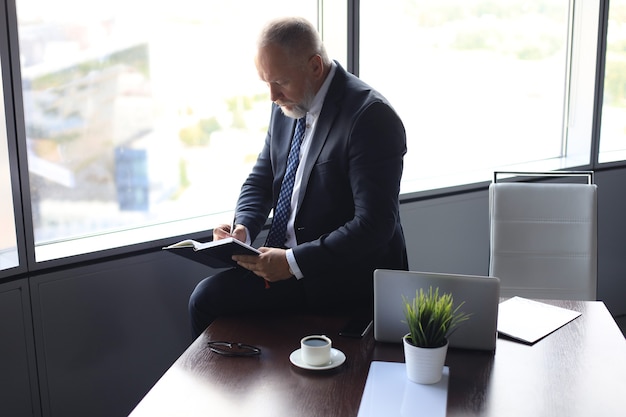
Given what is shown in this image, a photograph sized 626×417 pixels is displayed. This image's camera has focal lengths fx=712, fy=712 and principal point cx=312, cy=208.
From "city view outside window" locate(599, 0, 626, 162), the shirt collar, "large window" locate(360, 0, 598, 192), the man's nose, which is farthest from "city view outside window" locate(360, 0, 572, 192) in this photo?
the man's nose

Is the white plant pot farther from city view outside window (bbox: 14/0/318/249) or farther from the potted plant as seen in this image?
city view outside window (bbox: 14/0/318/249)

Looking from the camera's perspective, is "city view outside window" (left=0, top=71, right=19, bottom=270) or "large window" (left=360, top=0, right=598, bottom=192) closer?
"city view outside window" (left=0, top=71, right=19, bottom=270)

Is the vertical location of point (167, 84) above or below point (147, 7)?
below

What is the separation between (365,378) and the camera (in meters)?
1.60

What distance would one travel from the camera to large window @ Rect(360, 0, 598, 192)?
11.6 ft

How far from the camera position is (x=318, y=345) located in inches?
65.4

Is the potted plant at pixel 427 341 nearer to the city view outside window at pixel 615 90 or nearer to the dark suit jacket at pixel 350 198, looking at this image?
the dark suit jacket at pixel 350 198

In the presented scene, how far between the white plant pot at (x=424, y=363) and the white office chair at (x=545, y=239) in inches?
48.3

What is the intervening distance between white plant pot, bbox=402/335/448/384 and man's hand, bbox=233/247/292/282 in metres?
0.64

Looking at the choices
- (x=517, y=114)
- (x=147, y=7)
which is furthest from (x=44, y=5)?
(x=517, y=114)

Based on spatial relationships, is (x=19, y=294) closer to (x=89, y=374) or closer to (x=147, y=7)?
(x=89, y=374)

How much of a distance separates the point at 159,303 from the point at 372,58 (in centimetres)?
156

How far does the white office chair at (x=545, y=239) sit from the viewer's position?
2.65 meters

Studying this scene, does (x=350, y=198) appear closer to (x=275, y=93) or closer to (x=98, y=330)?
(x=275, y=93)
